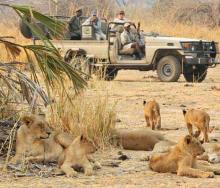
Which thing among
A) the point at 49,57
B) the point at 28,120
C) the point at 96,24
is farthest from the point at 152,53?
the point at 28,120

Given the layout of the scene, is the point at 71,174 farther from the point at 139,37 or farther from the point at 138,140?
the point at 139,37

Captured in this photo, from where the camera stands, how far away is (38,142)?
850 centimetres

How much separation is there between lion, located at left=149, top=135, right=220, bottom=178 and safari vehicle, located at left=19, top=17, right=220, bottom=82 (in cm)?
1283

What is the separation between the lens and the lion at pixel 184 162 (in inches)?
315

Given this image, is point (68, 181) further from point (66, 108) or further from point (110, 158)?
point (66, 108)

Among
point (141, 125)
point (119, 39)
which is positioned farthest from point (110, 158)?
point (119, 39)

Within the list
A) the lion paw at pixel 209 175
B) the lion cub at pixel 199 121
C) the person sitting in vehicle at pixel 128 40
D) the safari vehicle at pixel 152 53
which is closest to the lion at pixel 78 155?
the lion paw at pixel 209 175

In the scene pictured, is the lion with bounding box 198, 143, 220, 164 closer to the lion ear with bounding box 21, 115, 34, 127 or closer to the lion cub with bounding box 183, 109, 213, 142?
the lion cub with bounding box 183, 109, 213, 142

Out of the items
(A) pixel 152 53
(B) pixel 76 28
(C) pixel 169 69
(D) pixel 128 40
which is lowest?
(C) pixel 169 69

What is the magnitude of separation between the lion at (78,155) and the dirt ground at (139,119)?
0.15 metres

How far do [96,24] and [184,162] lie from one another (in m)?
13.6

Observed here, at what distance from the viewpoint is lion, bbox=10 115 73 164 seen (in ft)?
27.7

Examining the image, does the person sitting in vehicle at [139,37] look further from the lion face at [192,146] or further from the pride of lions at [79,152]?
the lion face at [192,146]

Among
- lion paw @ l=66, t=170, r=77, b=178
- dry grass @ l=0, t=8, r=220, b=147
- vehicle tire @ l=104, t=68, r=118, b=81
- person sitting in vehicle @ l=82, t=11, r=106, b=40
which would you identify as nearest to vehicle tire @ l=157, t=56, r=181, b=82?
vehicle tire @ l=104, t=68, r=118, b=81
